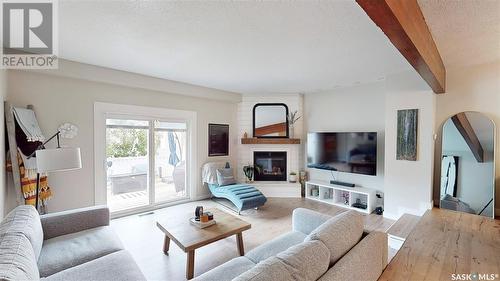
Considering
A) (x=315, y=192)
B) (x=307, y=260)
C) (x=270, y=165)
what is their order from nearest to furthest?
(x=307, y=260), (x=315, y=192), (x=270, y=165)

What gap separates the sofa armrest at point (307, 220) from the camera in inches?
85.7

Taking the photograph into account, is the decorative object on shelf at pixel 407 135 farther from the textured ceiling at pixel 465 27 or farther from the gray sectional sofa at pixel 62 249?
the gray sectional sofa at pixel 62 249

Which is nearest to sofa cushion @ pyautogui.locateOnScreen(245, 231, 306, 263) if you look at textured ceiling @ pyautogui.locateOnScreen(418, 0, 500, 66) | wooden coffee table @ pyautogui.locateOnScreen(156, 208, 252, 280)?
wooden coffee table @ pyautogui.locateOnScreen(156, 208, 252, 280)

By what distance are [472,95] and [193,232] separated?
414 centimetres

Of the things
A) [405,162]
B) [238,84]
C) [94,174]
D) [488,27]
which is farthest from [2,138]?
[405,162]

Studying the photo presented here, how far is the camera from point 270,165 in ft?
17.4

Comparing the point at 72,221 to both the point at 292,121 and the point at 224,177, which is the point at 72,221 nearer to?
the point at 224,177

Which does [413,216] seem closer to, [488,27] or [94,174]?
[488,27]

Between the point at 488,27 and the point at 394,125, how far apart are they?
173 cm

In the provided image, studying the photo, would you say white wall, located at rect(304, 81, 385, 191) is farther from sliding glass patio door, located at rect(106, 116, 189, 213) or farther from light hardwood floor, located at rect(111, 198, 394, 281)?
sliding glass patio door, located at rect(106, 116, 189, 213)

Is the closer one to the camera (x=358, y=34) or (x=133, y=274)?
(x=133, y=274)

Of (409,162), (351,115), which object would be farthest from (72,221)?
(351,115)

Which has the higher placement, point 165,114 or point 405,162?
point 165,114

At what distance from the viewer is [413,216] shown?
3.27m
